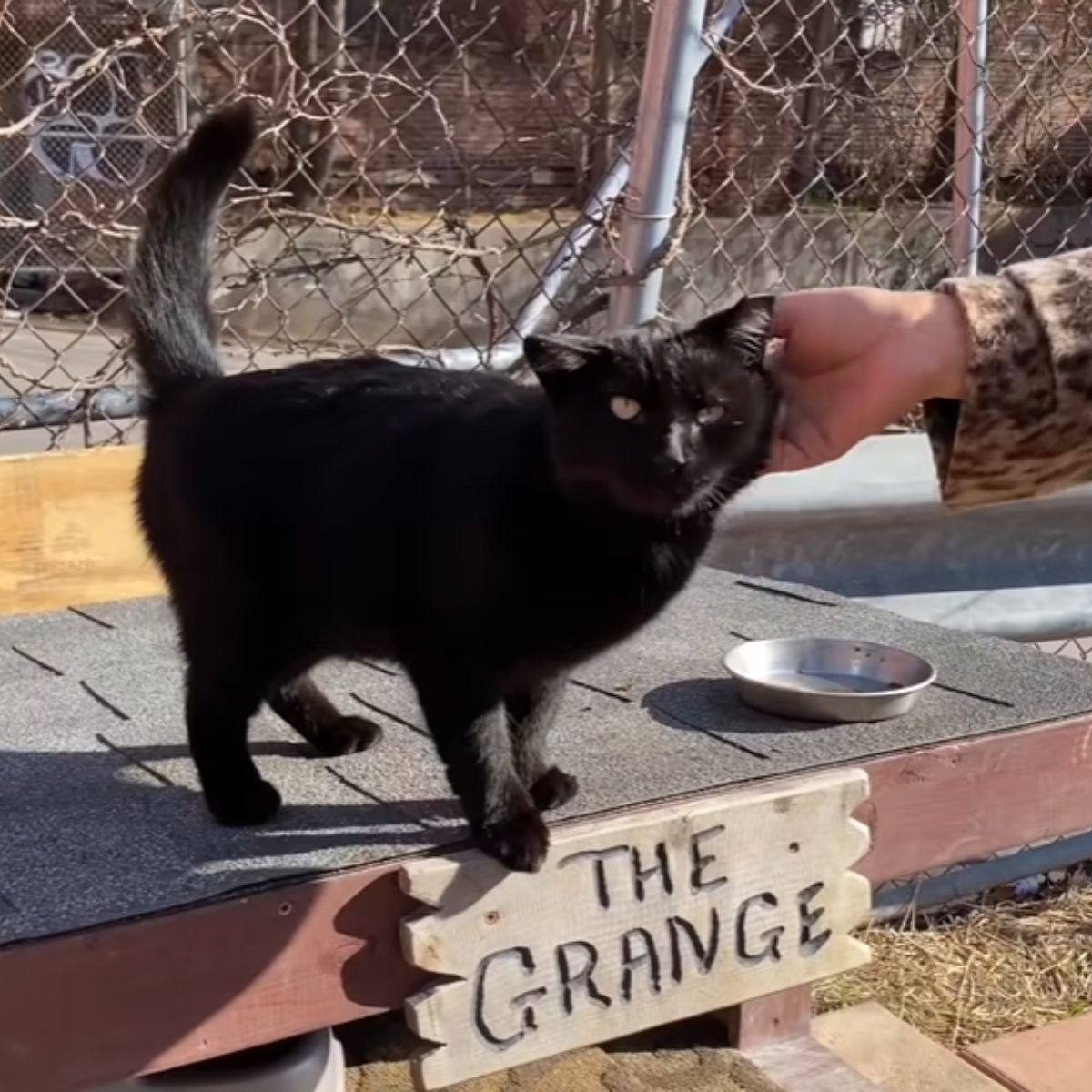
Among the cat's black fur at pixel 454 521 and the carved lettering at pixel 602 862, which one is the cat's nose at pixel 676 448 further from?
the carved lettering at pixel 602 862

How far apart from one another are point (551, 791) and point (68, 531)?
940 millimetres

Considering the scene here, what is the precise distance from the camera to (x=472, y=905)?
1.29 m

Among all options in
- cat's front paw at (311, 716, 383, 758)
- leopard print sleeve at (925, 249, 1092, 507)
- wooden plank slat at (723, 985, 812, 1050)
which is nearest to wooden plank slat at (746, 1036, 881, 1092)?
wooden plank slat at (723, 985, 812, 1050)

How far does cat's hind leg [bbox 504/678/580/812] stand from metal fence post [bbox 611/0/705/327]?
65cm

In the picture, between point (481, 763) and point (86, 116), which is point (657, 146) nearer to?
point (481, 763)

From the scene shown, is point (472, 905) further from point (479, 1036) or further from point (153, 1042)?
point (153, 1042)

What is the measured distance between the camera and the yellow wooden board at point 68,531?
78.6 inches

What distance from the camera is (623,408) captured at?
1241 mm

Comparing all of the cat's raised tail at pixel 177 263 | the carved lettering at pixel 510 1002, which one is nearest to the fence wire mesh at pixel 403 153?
the cat's raised tail at pixel 177 263

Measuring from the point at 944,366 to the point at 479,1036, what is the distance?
27.5 inches

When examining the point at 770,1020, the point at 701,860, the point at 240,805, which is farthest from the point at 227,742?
the point at 770,1020

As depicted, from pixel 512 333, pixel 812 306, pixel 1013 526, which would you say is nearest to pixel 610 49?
pixel 512 333

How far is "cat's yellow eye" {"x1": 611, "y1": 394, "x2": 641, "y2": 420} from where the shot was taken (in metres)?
1.24

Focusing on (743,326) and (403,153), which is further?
(403,153)
